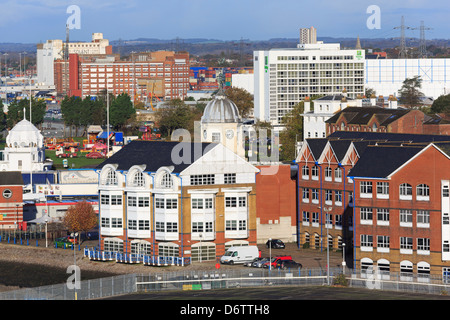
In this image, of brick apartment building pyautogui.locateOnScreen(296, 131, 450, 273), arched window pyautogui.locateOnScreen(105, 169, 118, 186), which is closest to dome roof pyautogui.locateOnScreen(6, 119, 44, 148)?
arched window pyautogui.locateOnScreen(105, 169, 118, 186)

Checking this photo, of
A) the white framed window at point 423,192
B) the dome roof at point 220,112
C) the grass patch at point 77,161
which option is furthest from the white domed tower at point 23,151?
the white framed window at point 423,192

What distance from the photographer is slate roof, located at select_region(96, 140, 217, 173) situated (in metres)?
92.2

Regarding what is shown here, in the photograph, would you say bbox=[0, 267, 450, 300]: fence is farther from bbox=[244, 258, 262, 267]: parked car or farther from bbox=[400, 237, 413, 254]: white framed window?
bbox=[244, 258, 262, 267]: parked car

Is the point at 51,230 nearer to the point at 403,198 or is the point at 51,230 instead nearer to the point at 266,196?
the point at 266,196

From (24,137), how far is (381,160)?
6007 centimetres

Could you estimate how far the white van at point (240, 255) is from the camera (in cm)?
8912

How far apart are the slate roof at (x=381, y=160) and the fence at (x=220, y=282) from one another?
736 centimetres

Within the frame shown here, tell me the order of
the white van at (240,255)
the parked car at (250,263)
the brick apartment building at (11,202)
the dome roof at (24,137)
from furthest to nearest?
the dome roof at (24,137) < the brick apartment building at (11,202) < the white van at (240,255) < the parked car at (250,263)

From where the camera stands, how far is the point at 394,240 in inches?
3307

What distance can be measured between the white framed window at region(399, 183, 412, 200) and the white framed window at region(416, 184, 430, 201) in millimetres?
541

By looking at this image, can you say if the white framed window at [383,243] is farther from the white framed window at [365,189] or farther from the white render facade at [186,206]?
the white render facade at [186,206]
